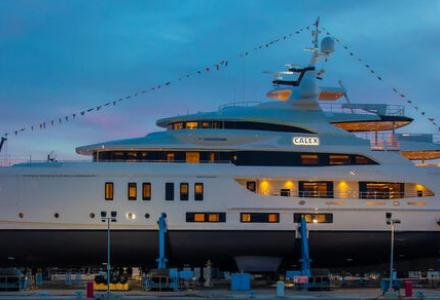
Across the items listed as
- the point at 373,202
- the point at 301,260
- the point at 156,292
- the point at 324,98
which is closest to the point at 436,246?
the point at 373,202

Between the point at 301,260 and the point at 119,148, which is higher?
the point at 119,148

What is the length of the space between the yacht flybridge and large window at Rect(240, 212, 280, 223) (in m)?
0.05

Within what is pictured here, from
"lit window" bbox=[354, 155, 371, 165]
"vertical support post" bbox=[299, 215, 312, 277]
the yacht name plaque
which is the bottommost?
"vertical support post" bbox=[299, 215, 312, 277]

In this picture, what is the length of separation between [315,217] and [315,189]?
154 centimetres

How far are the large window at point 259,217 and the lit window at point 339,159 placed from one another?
4274 millimetres

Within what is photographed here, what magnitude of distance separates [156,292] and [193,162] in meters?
7.68

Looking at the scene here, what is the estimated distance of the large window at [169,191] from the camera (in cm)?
3661

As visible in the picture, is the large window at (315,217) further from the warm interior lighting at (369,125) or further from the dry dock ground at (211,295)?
the warm interior lighting at (369,125)

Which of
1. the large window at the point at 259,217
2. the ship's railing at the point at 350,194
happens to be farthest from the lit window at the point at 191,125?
the large window at the point at 259,217

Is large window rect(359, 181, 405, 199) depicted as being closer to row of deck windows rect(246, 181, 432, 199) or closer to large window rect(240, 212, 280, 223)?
row of deck windows rect(246, 181, 432, 199)

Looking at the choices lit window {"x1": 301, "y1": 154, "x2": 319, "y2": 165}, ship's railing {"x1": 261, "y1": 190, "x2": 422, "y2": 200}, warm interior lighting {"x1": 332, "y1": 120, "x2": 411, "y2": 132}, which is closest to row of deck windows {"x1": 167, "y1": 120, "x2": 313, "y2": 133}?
lit window {"x1": 301, "y1": 154, "x2": 319, "y2": 165}

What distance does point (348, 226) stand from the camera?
37531 millimetres

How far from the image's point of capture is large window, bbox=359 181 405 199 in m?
38.3

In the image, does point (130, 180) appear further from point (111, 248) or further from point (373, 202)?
point (373, 202)
